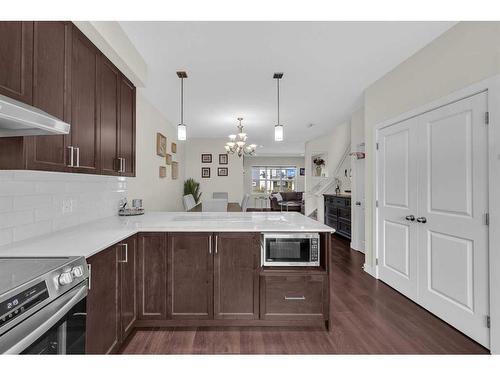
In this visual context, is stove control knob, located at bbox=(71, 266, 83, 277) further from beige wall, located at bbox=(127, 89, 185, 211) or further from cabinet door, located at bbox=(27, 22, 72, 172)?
beige wall, located at bbox=(127, 89, 185, 211)

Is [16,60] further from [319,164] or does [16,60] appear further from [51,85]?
[319,164]

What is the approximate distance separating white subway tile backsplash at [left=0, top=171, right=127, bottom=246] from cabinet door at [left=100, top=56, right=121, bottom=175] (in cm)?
31

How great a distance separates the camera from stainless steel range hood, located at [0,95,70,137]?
37.9 inches

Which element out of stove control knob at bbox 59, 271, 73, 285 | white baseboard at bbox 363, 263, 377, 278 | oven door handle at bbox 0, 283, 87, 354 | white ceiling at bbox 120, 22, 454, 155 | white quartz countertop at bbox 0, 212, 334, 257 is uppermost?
white ceiling at bbox 120, 22, 454, 155

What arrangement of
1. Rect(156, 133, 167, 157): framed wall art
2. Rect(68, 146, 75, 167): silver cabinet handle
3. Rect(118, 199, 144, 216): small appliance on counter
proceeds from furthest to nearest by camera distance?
1. Rect(156, 133, 167, 157): framed wall art
2. Rect(118, 199, 144, 216): small appliance on counter
3. Rect(68, 146, 75, 167): silver cabinet handle

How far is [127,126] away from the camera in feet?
7.78

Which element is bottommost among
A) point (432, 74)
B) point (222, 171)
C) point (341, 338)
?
point (341, 338)

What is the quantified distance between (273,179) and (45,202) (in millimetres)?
10630

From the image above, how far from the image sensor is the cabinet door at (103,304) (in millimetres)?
1395

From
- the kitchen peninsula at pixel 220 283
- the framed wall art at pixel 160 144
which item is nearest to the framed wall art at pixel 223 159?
the framed wall art at pixel 160 144

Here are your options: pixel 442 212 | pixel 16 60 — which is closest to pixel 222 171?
pixel 442 212

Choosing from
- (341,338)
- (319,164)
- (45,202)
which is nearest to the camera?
(45,202)

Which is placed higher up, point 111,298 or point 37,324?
point 37,324

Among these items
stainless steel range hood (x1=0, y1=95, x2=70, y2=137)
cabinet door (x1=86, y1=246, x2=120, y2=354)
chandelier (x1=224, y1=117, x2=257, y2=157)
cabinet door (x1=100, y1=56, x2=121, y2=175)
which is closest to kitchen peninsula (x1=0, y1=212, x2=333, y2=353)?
cabinet door (x1=86, y1=246, x2=120, y2=354)
